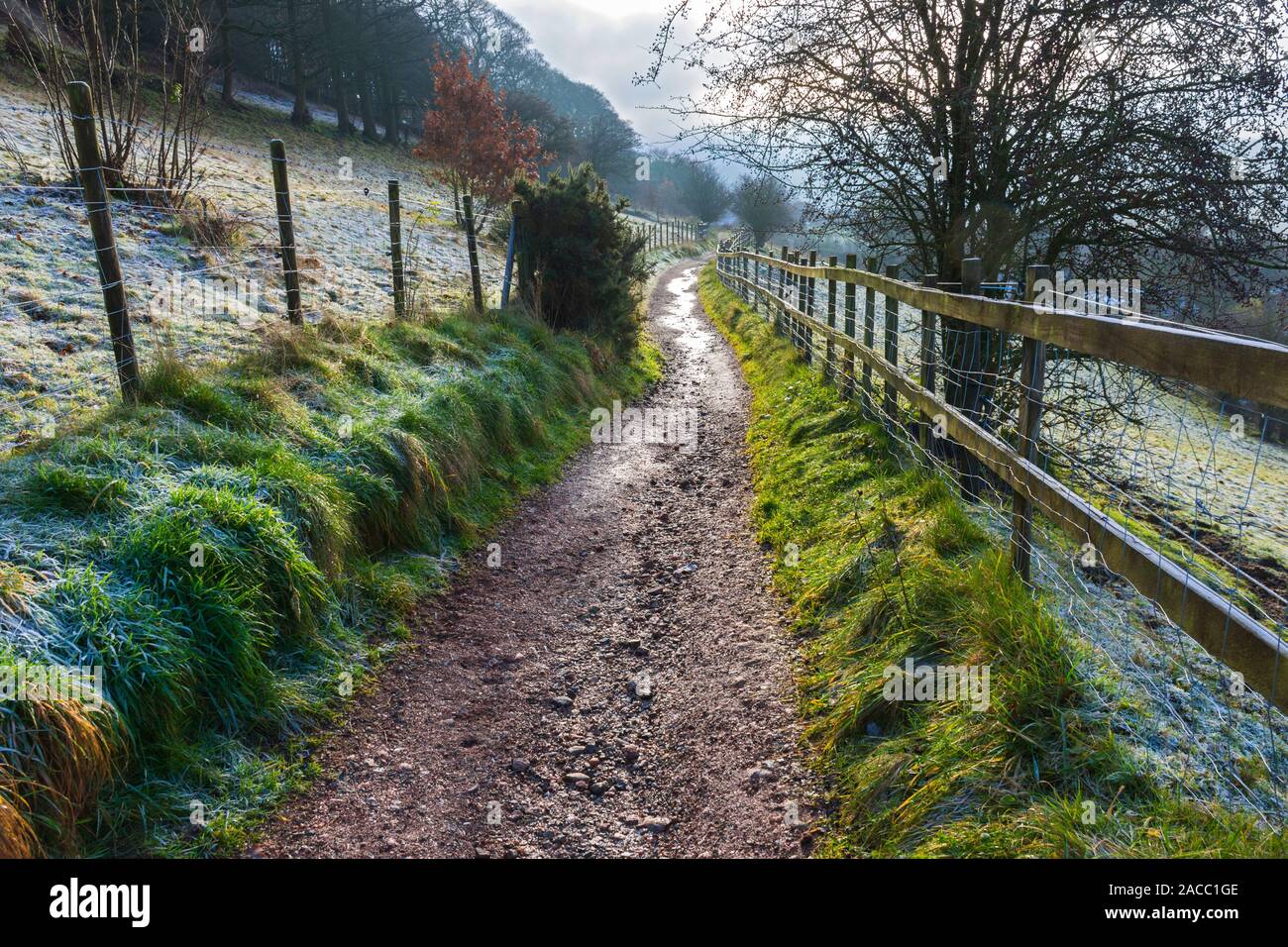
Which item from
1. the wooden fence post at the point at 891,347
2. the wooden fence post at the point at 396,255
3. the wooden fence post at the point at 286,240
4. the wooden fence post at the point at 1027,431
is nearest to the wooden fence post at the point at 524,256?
the wooden fence post at the point at 396,255

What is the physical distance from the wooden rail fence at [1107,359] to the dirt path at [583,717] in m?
1.50

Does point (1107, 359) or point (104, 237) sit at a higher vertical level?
point (104, 237)

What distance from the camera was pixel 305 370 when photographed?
646 cm

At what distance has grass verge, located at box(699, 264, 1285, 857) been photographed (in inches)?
94.0

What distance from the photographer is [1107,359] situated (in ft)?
10.0

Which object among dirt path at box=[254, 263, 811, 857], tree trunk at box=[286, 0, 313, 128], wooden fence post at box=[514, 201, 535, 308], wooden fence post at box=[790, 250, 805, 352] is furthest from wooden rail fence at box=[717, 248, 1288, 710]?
→ tree trunk at box=[286, 0, 313, 128]

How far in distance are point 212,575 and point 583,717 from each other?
Answer: 1.89 metres

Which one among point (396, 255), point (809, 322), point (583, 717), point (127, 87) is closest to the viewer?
point (583, 717)

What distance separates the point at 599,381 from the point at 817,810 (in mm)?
8485

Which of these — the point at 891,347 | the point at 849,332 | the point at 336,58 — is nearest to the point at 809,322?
the point at 849,332

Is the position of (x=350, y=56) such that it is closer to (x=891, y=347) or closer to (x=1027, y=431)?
(x=891, y=347)

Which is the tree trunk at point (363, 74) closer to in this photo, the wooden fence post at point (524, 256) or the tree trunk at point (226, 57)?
the tree trunk at point (226, 57)

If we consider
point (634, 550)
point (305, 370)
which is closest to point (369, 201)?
point (305, 370)
